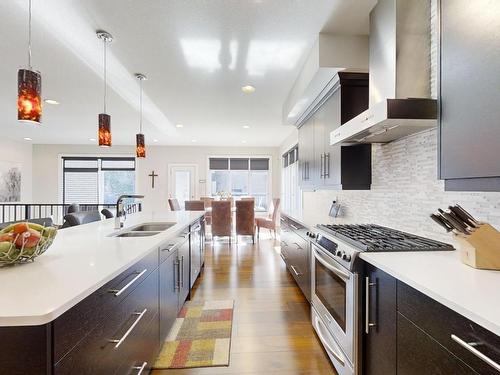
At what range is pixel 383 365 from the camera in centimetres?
126

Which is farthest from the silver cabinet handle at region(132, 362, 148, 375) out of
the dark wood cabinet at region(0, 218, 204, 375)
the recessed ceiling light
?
the recessed ceiling light

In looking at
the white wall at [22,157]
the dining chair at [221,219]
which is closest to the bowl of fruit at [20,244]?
the dining chair at [221,219]

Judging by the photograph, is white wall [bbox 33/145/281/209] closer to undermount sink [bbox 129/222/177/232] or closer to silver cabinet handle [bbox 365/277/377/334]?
undermount sink [bbox 129/222/177/232]

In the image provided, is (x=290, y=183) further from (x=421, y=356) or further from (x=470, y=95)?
(x=421, y=356)

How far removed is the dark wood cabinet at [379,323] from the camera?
119 cm

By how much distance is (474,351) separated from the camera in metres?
0.74

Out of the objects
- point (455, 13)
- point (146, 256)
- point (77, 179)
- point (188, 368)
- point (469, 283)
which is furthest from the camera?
point (77, 179)

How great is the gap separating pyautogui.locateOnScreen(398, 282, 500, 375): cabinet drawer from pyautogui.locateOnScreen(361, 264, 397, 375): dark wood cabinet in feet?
0.32

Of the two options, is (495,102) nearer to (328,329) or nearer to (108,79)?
(328,329)

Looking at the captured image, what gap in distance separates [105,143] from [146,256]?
4.92ft

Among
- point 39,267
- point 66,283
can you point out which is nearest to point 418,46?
point 66,283

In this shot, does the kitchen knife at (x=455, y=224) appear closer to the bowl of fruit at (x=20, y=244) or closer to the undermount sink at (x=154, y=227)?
the bowl of fruit at (x=20, y=244)

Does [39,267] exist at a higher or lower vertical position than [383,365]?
higher

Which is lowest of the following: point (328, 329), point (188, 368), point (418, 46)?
point (188, 368)
